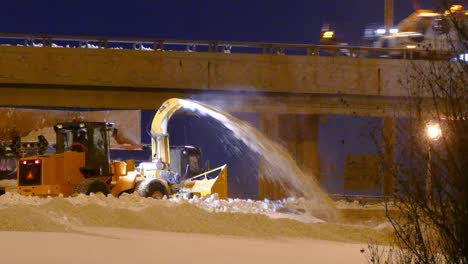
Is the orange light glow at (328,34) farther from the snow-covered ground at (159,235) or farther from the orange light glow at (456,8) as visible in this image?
the orange light glow at (456,8)

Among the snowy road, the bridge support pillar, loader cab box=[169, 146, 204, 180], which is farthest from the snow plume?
the bridge support pillar

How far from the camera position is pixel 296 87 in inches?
1619

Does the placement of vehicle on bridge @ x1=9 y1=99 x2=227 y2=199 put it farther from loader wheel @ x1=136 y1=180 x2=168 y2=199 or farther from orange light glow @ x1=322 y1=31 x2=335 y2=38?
orange light glow @ x1=322 y1=31 x2=335 y2=38

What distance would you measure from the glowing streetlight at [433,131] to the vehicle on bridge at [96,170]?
1416cm

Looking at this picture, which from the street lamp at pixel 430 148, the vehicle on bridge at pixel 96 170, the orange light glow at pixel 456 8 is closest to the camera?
the street lamp at pixel 430 148

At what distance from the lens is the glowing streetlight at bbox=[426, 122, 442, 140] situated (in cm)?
857

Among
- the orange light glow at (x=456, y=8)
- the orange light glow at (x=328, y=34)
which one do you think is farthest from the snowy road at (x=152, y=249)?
the orange light glow at (x=328, y=34)

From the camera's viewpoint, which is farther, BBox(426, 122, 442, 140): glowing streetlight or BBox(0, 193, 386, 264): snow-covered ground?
BBox(0, 193, 386, 264): snow-covered ground

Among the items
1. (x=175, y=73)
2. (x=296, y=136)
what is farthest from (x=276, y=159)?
(x=296, y=136)

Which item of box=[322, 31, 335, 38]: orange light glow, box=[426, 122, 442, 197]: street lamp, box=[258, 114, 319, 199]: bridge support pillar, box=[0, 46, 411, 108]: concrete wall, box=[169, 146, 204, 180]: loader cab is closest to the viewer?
box=[426, 122, 442, 197]: street lamp

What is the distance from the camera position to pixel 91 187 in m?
21.9

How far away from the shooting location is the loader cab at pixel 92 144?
23172 millimetres

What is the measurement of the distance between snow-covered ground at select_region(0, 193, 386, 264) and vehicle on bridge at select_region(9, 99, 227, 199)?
2.07 metres

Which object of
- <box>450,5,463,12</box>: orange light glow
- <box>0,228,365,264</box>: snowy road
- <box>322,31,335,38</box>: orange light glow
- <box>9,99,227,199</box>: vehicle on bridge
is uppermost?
<box>322,31,335,38</box>: orange light glow
